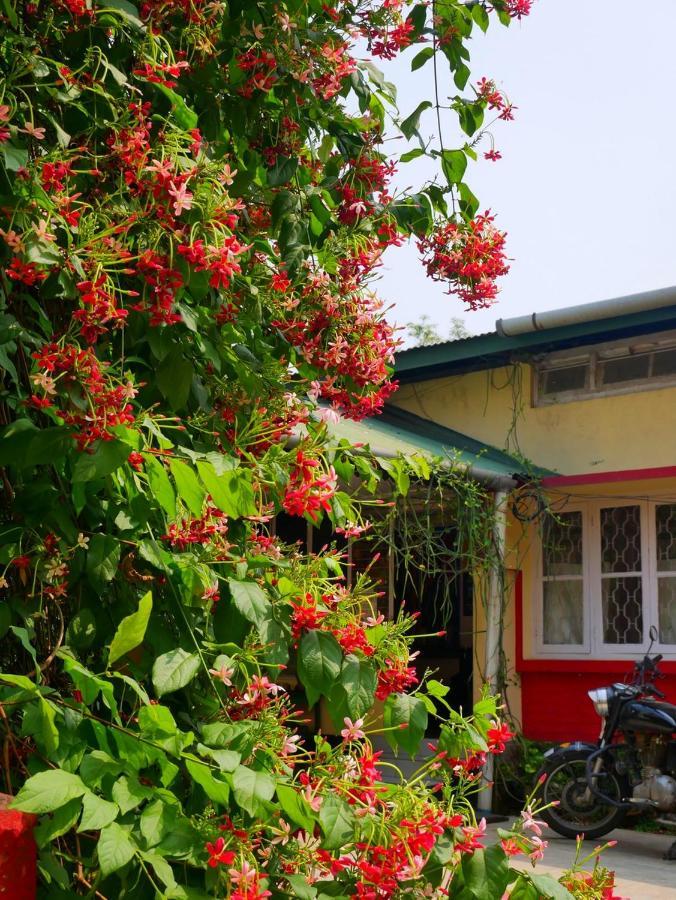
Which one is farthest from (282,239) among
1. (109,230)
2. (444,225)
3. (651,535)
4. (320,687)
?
(651,535)

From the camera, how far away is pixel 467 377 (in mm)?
12070

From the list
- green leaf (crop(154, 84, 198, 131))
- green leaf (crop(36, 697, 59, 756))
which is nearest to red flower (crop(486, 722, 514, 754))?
green leaf (crop(36, 697, 59, 756))

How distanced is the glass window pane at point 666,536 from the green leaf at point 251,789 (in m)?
8.97

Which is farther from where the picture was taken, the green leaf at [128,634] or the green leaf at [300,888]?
the green leaf at [300,888]

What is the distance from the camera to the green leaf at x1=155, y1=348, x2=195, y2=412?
2324mm

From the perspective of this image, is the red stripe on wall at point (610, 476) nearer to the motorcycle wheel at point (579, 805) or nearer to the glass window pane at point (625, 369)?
the glass window pane at point (625, 369)

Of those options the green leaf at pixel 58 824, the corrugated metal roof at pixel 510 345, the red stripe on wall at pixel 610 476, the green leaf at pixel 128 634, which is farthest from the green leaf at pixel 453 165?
the corrugated metal roof at pixel 510 345

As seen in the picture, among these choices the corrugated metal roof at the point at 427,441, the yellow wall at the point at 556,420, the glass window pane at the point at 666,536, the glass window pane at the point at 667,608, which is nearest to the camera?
the corrugated metal roof at the point at 427,441

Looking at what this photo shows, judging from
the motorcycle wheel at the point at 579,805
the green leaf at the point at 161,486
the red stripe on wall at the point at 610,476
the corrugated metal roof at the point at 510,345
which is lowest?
the motorcycle wheel at the point at 579,805

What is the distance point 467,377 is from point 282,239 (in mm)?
9472

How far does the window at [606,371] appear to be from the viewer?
10.6m

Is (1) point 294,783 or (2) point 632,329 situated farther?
(2) point 632,329

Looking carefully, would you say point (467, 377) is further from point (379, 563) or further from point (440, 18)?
point (440, 18)

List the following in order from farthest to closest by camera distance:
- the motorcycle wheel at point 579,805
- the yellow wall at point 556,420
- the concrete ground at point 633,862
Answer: the yellow wall at point 556,420
the motorcycle wheel at point 579,805
the concrete ground at point 633,862
